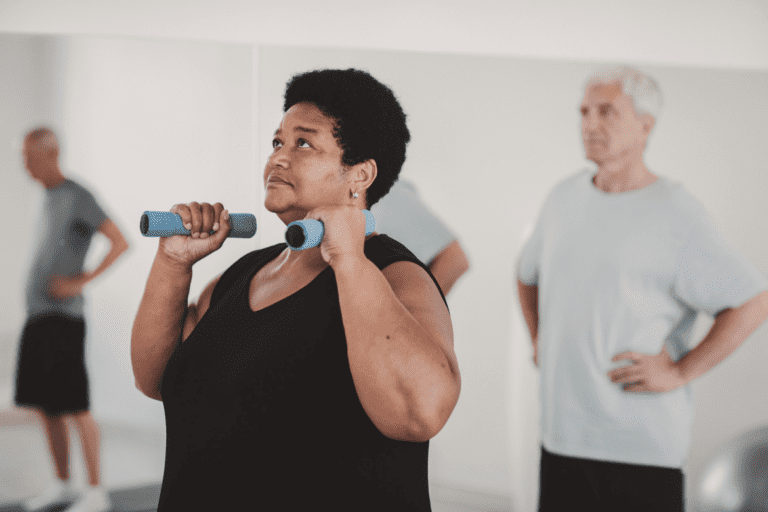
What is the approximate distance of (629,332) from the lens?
6.52 feet

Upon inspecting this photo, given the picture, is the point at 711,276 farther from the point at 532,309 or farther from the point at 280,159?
the point at 280,159

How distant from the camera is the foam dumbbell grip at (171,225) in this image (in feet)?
3.05

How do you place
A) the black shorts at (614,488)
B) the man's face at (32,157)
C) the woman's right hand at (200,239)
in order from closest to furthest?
the woman's right hand at (200,239) < the black shorts at (614,488) < the man's face at (32,157)

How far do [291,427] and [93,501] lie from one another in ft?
5.73

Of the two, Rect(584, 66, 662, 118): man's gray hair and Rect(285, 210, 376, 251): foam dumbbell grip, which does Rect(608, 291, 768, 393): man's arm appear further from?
Rect(285, 210, 376, 251): foam dumbbell grip

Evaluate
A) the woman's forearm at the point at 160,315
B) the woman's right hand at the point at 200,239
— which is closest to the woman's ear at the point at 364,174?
the woman's right hand at the point at 200,239

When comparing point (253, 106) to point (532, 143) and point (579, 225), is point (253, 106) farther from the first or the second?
point (579, 225)

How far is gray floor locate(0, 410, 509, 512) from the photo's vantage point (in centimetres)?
211

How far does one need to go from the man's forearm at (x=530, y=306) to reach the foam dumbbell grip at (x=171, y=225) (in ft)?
4.64

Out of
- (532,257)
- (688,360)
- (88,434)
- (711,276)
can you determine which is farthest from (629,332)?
(88,434)

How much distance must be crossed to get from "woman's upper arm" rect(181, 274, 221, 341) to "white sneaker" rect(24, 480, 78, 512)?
1.46m

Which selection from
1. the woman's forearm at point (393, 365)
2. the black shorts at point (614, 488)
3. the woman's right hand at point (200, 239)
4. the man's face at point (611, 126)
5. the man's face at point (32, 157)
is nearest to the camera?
the woman's forearm at point (393, 365)

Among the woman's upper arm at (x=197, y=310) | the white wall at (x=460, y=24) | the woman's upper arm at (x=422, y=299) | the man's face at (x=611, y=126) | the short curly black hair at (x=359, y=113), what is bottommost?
the woman's upper arm at (x=197, y=310)

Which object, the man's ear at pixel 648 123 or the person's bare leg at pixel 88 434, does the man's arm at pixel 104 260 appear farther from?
the man's ear at pixel 648 123
